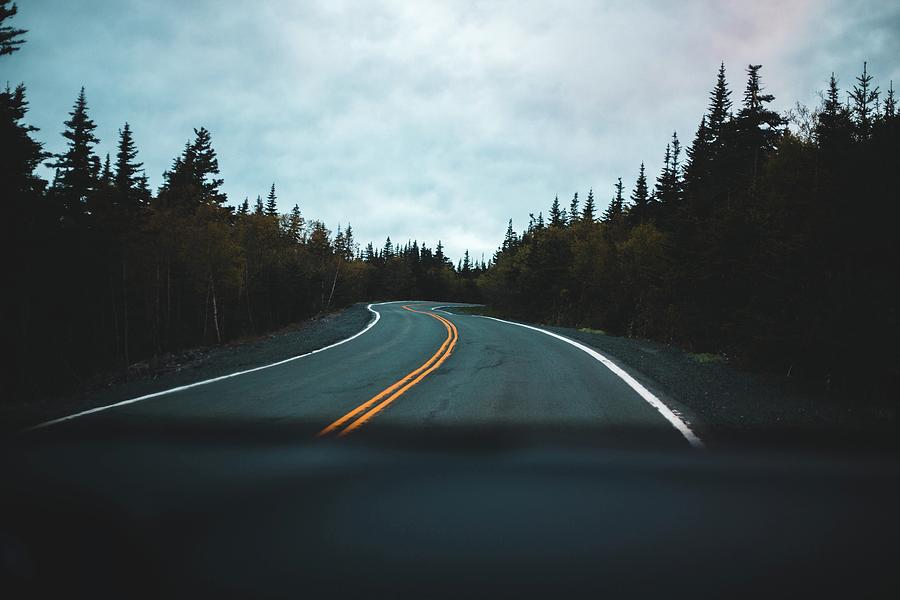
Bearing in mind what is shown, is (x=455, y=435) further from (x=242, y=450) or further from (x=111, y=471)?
(x=111, y=471)

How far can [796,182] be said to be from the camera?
891 centimetres

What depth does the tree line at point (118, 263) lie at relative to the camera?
2225cm

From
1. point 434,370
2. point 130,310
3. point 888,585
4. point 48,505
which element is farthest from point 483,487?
point 130,310

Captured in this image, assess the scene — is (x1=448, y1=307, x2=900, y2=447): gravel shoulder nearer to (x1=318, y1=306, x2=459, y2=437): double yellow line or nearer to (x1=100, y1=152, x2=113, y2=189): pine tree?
(x1=318, y1=306, x2=459, y2=437): double yellow line

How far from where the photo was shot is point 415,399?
6562mm

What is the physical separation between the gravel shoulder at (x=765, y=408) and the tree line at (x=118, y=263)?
662 inches

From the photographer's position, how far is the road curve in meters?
5.16

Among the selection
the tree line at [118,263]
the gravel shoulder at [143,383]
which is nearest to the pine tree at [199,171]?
the tree line at [118,263]

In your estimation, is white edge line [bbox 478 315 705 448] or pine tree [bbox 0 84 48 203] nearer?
white edge line [bbox 478 315 705 448]

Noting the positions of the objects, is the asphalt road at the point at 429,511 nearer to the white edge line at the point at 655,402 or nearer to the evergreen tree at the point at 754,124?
the white edge line at the point at 655,402

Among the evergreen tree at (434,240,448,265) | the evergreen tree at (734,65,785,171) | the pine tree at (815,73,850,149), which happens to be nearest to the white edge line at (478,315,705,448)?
the pine tree at (815,73,850,149)

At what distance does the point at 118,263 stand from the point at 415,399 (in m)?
31.7

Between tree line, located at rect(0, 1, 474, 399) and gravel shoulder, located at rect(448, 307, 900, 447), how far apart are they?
16.8 metres

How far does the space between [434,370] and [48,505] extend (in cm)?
686
